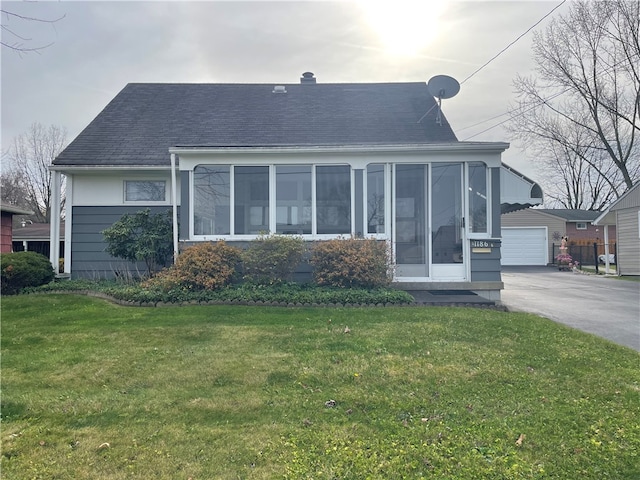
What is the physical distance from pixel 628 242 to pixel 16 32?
71.9 feet

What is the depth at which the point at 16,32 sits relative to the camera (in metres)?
4.57

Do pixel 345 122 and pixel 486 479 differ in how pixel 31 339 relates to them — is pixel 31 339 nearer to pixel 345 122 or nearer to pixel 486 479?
pixel 486 479

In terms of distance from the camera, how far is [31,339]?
5812 millimetres

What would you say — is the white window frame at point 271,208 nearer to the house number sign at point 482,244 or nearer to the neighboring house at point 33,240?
the house number sign at point 482,244

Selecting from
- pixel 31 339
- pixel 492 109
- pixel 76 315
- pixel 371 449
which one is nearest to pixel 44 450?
pixel 371 449

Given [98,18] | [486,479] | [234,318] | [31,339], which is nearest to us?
[486,479]

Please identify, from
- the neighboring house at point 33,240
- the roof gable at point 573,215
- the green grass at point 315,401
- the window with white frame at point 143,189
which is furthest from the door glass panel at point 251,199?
the roof gable at point 573,215

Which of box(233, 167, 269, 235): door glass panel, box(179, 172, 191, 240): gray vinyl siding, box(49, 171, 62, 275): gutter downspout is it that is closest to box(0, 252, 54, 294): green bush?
box(49, 171, 62, 275): gutter downspout

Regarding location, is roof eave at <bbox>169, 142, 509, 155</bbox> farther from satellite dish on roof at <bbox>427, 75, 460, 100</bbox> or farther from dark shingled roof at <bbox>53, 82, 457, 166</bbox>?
satellite dish on roof at <bbox>427, 75, 460, 100</bbox>

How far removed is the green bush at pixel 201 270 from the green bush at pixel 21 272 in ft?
10.1

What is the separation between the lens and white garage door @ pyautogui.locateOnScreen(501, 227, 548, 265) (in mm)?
26406

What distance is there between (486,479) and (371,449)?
787 millimetres

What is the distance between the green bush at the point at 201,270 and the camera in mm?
8125

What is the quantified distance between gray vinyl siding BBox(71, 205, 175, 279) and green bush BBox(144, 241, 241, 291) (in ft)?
9.70
